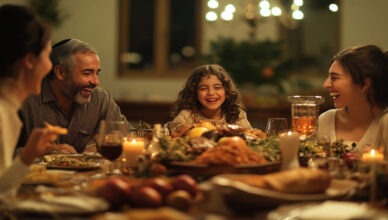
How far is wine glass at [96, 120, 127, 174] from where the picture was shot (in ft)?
7.99

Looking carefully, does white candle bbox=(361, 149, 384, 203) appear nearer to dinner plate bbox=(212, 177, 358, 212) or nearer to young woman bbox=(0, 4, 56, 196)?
dinner plate bbox=(212, 177, 358, 212)

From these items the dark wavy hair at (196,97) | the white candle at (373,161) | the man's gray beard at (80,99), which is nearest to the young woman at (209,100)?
the dark wavy hair at (196,97)

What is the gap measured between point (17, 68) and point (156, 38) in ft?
21.2

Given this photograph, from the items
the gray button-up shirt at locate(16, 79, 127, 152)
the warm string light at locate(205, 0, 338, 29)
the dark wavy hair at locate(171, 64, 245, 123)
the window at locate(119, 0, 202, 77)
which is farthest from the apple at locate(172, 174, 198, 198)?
the window at locate(119, 0, 202, 77)

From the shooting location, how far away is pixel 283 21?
771 centimetres

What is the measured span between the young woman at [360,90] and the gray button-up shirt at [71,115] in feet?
4.64

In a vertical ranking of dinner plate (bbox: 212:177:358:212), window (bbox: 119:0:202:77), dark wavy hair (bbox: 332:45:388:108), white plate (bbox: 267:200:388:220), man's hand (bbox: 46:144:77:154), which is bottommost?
white plate (bbox: 267:200:388:220)

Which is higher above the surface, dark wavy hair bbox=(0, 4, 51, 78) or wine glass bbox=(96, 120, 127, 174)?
dark wavy hair bbox=(0, 4, 51, 78)

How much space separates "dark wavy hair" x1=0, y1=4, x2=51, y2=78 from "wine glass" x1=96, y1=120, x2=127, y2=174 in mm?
431

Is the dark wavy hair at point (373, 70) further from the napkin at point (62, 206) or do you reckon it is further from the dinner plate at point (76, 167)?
the napkin at point (62, 206)

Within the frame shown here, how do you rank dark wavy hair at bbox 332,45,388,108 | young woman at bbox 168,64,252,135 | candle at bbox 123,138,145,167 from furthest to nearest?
young woman at bbox 168,64,252,135 → dark wavy hair at bbox 332,45,388,108 → candle at bbox 123,138,145,167

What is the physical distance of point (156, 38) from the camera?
28.1 feet

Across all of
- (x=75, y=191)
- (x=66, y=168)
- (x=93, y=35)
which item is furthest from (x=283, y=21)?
(x=75, y=191)

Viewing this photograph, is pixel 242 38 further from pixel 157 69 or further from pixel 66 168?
pixel 66 168
